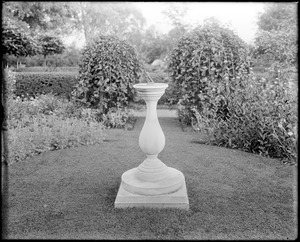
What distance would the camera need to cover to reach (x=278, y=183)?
425 cm

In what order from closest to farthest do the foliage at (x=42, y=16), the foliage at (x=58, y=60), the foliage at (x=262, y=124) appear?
the foliage at (x=262, y=124) → the foliage at (x=42, y=16) → the foliage at (x=58, y=60)

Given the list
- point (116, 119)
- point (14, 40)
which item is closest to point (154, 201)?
point (116, 119)

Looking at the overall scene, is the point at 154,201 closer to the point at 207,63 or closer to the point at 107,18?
the point at 207,63

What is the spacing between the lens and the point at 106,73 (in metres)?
7.77

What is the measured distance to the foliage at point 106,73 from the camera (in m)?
7.75

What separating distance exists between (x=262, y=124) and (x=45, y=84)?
7692 millimetres

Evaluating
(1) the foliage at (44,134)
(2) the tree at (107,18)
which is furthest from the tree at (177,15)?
(1) the foliage at (44,134)

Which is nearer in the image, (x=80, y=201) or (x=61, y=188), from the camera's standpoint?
(x=80, y=201)

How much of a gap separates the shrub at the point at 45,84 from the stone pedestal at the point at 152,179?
7.48m

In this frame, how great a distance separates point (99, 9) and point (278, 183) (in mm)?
19434

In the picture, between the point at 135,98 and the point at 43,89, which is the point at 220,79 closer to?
the point at 135,98

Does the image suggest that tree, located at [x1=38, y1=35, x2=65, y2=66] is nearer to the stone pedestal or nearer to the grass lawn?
the grass lawn

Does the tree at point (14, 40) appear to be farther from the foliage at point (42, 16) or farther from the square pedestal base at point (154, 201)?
the square pedestal base at point (154, 201)

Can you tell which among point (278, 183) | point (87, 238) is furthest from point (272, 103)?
point (87, 238)
